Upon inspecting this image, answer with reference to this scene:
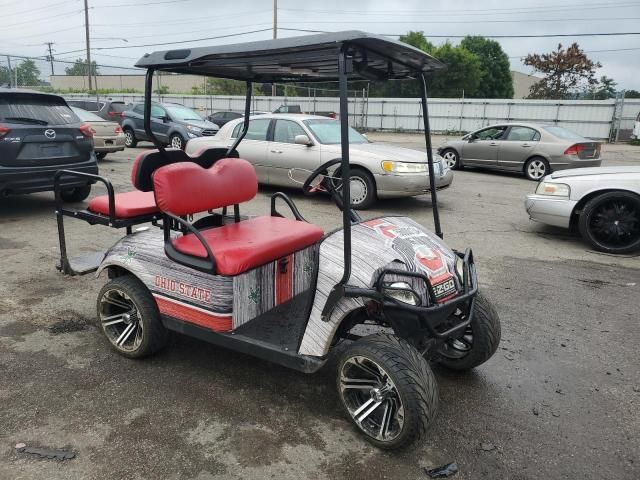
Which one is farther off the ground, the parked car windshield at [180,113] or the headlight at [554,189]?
the parked car windshield at [180,113]

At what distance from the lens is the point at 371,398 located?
8.83 feet

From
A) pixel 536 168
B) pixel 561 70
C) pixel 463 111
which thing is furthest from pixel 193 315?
pixel 561 70

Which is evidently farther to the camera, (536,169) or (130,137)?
(130,137)

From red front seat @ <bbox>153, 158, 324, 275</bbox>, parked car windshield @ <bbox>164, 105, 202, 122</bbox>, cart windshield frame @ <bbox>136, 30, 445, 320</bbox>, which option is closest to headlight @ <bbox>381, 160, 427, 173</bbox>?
cart windshield frame @ <bbox>136, 30, 445, 320</bbox>

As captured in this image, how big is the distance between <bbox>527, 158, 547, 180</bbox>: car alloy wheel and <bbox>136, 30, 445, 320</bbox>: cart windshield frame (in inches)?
387

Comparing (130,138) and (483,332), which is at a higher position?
(130,138)

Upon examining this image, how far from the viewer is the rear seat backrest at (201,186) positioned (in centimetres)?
317

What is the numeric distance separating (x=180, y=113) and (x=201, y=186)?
13.6 meters

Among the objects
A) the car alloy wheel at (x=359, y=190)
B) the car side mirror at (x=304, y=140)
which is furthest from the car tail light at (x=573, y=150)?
the car side mirror at (x=304, y=140)

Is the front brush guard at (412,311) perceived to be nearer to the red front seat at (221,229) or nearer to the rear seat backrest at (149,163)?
the red front seat at (221,229)

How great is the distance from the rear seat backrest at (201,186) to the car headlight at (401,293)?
1452 millimetres

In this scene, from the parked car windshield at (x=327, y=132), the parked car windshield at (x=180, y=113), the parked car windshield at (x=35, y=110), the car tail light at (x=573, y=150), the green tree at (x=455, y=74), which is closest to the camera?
the parked car windshield at (x=35, y=110)

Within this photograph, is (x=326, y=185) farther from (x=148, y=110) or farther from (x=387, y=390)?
(x=387, y=390)

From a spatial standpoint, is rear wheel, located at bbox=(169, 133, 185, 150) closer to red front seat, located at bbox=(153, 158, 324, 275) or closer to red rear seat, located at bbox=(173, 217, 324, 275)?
red front seat, located at bbox=(153, 158, 324, 275)
